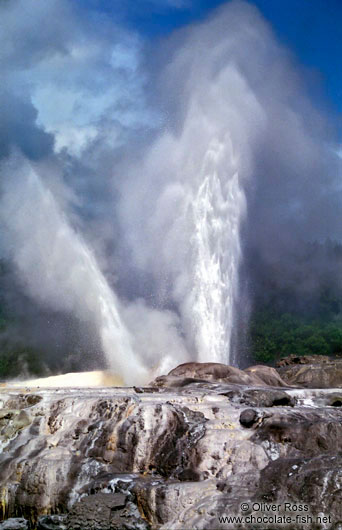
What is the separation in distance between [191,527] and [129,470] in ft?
7.54

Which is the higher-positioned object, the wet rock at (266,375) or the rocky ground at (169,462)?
the wet rock at (266,375)

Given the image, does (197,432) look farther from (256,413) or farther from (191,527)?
(191,527)

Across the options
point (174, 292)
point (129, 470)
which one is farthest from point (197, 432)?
point (174, 292)

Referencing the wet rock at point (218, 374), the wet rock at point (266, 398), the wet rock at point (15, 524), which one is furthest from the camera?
the wet rock at point (218, 374)

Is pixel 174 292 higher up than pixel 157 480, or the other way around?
pixel 174 292

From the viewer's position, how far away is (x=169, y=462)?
873 centimetres

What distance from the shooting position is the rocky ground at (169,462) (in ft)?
22.5

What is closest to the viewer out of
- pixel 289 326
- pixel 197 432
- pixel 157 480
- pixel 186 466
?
pixel 157 480

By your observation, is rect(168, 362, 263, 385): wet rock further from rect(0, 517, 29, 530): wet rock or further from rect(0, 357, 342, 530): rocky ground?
rect(0, 517, 29, 530): wet rock

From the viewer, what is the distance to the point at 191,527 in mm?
6695

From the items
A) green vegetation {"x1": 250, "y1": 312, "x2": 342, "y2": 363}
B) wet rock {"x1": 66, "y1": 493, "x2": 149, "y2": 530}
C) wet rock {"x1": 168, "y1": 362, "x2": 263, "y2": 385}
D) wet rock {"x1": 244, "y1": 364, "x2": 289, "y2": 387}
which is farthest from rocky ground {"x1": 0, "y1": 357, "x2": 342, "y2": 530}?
green vegetation {"x1": 250, "y1": 312, "x2": 342, "y2": 363}

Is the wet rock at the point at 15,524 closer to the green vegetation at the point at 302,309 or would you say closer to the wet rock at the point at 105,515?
the wet rock at the point at 105,515

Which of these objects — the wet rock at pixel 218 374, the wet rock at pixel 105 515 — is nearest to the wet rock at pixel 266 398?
the wet rock at pixel 218 374

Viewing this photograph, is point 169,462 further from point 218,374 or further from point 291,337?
point 291,337
